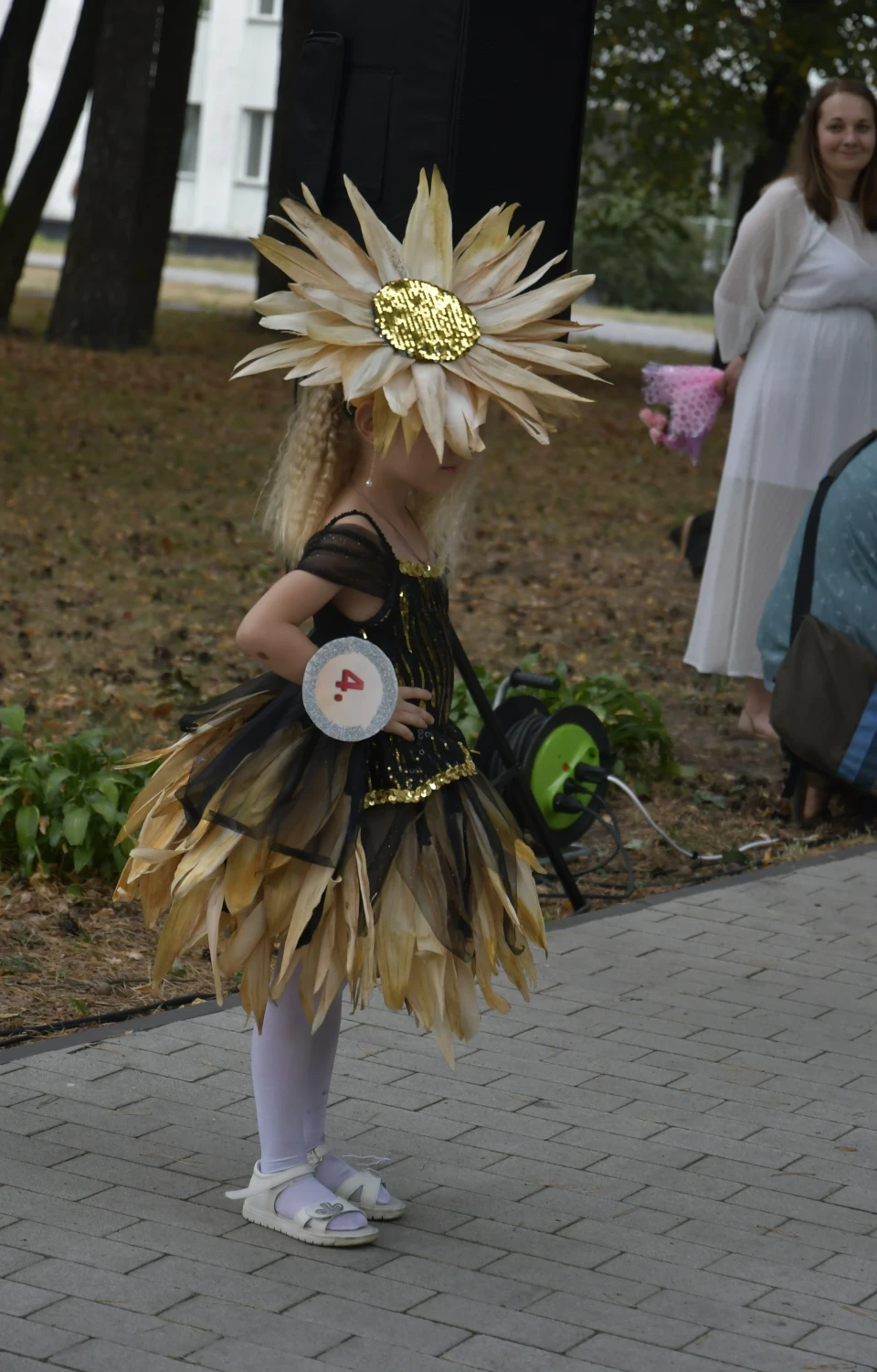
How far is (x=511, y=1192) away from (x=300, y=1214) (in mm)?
530

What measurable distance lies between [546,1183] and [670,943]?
1824mm

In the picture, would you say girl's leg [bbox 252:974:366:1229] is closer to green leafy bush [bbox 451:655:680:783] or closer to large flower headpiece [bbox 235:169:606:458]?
large flower headpiece [bbox 235:169:606:458]

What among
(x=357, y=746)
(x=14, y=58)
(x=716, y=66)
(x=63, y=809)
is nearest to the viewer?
(x=357, y=746)

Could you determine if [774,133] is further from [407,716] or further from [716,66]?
[407,716]

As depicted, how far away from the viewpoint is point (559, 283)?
3.63 meters

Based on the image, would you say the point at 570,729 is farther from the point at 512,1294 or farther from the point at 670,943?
the point at 512,1294

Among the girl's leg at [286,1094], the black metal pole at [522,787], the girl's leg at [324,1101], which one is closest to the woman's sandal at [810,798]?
the black metal pole at [522,787]

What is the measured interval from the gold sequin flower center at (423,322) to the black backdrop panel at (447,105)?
4.77 feet

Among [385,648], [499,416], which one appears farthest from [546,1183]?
[499,416]

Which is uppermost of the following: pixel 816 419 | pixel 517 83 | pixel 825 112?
pixel 825 112

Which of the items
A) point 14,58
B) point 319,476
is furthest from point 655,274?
point 319,476

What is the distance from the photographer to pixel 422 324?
350cm

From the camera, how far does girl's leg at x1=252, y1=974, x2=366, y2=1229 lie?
3.64m

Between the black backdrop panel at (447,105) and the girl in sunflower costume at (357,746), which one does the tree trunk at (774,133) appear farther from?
the girl in sunflower costume at (357,746)
